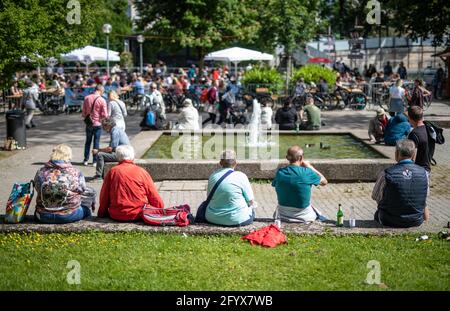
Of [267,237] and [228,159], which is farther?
→ [228,159]

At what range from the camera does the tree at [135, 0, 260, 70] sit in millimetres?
31484

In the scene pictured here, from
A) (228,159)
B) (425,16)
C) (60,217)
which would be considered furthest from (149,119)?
(425,16)

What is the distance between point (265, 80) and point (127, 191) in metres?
20.3

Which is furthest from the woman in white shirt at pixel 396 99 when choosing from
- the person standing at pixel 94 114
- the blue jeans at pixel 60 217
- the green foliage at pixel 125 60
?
the green foliage at pixel 125 60

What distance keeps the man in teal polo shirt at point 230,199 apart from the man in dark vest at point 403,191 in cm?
167

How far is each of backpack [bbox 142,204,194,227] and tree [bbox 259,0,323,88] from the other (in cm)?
2255

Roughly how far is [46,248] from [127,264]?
1.18 metres

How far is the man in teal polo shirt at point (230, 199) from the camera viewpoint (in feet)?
26.3

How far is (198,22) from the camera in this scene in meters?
31.3

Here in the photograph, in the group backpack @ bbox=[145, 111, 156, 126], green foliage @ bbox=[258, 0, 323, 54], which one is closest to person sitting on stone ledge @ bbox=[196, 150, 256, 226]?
backpack @ bbox=[145, 111, 156, 126]

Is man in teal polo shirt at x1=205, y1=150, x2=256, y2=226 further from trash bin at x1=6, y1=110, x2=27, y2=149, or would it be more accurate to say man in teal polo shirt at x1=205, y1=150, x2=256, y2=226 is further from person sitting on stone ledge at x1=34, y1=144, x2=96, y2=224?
trash bin at x1=6, y1=110, x2=27, y2=149

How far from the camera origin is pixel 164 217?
8.25 m

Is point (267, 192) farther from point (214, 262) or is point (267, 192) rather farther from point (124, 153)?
point (214, 262)
